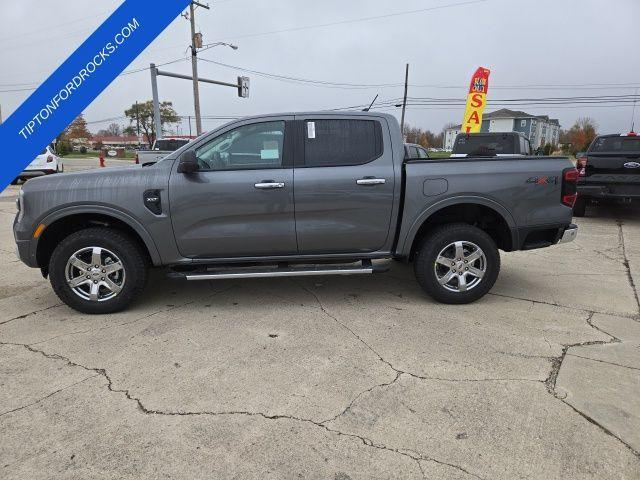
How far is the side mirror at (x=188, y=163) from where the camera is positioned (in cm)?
399

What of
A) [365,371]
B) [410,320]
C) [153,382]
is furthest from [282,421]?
[410,320]

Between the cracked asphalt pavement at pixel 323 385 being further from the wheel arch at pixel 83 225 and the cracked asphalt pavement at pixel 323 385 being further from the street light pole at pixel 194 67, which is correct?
the street light pole at pixel 194 67

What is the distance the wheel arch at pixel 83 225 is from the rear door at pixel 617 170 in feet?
28.6

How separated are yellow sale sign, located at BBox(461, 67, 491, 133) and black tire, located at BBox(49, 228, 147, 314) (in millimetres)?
19181

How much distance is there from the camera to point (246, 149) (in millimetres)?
4230

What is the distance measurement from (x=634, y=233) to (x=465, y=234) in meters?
5.99

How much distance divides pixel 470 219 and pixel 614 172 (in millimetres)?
5998

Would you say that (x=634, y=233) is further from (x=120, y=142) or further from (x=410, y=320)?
(x=120, y=142)

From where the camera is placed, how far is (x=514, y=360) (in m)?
3.36

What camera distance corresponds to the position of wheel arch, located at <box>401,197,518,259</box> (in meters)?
4.29

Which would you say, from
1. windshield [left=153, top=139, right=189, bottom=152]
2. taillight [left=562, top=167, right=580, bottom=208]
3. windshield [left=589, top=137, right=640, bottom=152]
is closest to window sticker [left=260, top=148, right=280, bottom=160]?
taillight [left=562, top=167, right=580, bottom=208]

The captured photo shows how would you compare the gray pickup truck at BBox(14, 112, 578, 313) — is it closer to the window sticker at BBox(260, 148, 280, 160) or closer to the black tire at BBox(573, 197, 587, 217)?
the window sticker at BBox(260, 148, 280, 160)

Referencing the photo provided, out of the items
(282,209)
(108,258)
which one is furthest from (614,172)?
(108,258)

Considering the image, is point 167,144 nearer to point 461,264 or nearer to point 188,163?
point 188,163
